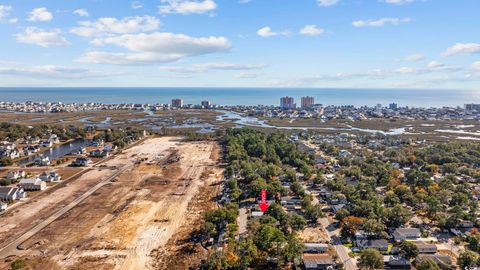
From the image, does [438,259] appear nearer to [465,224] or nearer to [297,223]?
[465,224]

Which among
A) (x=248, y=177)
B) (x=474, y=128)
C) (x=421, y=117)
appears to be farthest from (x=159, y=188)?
(x=421, y=117)

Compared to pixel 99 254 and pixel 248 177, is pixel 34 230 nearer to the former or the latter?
pixel 99 254

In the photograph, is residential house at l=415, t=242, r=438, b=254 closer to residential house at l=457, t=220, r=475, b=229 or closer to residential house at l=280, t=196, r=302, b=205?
residential house at l=457, t=220, r=475, b=229

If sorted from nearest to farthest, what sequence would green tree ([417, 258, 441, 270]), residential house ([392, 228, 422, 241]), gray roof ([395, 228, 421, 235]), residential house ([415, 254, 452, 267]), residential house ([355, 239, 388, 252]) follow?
1. green tree ([417, 258, 441, 270])
2. residential house ([415, 254, 452, 267])
3. residential house ([355, 239, 388, 252])
4. residential house ([392, 228, 422, 241])
5. gray roof ([395, 228, 421, 235])

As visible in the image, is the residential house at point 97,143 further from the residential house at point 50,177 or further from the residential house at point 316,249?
the residential house at point 316,249

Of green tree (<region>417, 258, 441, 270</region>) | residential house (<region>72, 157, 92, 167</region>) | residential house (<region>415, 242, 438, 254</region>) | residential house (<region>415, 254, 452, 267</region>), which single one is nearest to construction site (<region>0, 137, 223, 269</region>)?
residential house (<region>72, 157, 92, 167</region>)

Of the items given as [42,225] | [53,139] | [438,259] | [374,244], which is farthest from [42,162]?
[438,259]
